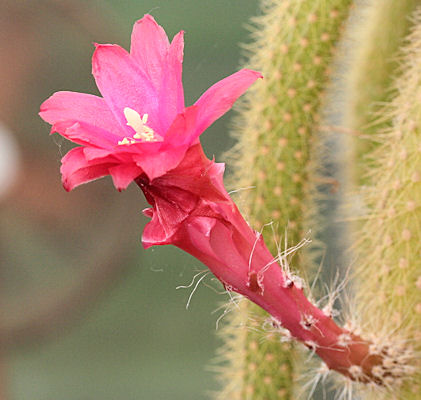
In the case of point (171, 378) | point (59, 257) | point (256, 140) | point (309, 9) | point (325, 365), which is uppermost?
point (309, 9)

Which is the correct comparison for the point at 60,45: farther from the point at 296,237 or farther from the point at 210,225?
the point at 210,225

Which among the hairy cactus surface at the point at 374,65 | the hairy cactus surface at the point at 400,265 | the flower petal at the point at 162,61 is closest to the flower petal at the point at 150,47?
the flower petal at the point at 162,61

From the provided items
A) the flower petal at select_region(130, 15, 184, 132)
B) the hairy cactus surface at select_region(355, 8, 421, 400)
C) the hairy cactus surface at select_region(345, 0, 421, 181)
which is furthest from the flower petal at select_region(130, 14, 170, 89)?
the hairy cactus surface at select_region(345, 0, 421, 181)

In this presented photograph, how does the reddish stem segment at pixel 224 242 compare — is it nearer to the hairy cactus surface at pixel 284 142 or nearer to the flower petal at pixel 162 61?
the flower petal at pixel 162 61

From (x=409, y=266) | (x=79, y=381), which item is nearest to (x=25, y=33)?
(x=409, y=266)

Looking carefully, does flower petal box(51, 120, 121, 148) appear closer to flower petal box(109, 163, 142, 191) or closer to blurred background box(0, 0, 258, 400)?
flower petal box(109, 163, 142, 191)

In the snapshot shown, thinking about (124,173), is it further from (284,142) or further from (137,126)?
(284,142)

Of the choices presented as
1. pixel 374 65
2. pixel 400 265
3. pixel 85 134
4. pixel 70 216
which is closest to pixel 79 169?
pixel 85 134
